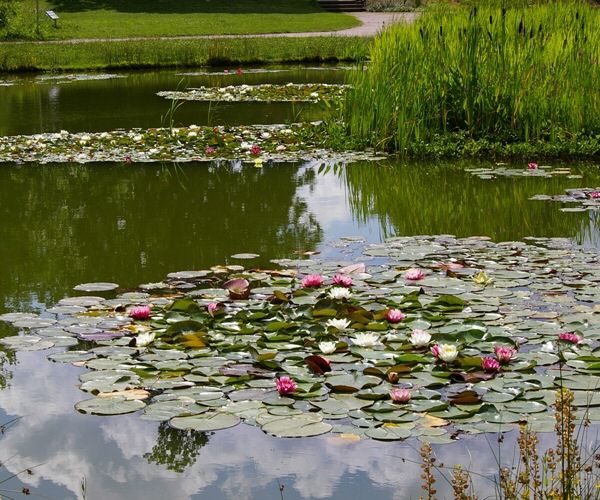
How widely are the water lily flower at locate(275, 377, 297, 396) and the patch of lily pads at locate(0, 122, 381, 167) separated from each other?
659 centimetres

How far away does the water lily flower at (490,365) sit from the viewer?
442 cm

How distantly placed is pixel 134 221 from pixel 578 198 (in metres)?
3.67

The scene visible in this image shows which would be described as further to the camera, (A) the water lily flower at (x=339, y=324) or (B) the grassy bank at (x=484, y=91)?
(B) the grassy bank at (x=484, y=91)

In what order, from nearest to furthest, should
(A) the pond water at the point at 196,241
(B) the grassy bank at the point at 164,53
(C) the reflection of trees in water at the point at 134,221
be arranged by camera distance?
(A) the pond water at the point at 196,241 < (C) the reflection of trees in water at the point at 134,221 < (B) the grassy bank at the point at 164,53

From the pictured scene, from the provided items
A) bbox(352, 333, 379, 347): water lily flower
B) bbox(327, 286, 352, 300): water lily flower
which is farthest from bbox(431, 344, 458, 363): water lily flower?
bbox(327, 286, 352, 300): water lily flower

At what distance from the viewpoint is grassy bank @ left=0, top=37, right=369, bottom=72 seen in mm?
24156

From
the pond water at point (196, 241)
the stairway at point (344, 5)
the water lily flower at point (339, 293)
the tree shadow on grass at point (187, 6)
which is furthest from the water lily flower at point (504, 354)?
the stairway at point (344, 5)

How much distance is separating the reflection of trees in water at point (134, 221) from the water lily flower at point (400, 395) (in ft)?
8.92

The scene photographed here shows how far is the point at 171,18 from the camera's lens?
110ft

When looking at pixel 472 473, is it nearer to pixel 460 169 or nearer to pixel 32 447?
pixel 32 447

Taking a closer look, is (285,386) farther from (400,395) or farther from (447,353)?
(447,353)

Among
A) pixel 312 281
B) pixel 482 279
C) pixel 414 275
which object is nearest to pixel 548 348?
pixel 482 279

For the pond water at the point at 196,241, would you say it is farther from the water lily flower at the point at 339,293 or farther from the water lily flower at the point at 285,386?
the water lily flower at the point at 339,293

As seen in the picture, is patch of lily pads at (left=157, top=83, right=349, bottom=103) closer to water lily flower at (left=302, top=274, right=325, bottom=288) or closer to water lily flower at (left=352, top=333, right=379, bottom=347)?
water lily flower at (left=302, top=274, right=325, bottom=288)
